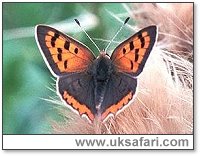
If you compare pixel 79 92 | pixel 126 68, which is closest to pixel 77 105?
pixel 79 92

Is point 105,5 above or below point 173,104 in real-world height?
above

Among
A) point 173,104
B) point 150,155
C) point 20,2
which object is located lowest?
point 150,155

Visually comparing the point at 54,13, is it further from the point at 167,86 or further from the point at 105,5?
the point at 167,86

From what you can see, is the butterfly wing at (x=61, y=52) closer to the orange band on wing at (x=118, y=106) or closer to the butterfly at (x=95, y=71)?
the butterfly at (x=95, y=71)

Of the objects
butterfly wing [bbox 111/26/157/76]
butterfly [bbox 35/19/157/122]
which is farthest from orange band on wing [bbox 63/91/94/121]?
butterfly wing [bbox 111/26/157/76]

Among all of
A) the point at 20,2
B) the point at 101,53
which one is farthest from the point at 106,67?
the point at 20,2
